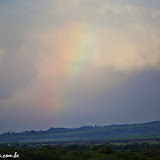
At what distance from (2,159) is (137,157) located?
23701 millimetres

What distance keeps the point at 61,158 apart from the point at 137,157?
44.6ft

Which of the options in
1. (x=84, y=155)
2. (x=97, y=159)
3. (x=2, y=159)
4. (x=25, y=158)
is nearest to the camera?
(x=2, y=159)

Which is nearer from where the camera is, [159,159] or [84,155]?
[159,159]

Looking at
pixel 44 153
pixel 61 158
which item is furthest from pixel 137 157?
pixel 44 153

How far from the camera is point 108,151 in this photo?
59938mm

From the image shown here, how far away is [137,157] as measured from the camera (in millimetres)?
53031

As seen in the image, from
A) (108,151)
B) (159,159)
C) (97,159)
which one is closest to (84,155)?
(108,151)

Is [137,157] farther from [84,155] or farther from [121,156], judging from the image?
Result: [84,155]

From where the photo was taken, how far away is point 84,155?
5675 cm

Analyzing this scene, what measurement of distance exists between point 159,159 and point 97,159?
12.8m

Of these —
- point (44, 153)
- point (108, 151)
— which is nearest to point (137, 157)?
point (108, 151)

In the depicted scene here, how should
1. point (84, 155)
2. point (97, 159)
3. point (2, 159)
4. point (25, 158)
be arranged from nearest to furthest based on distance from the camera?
point (2, 159) → point (97, 159) → point (25, 158) → point (84, 155)

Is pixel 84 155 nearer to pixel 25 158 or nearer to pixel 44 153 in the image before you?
pixel 44 153

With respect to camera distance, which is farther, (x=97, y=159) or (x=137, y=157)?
(x=137, y=157)
